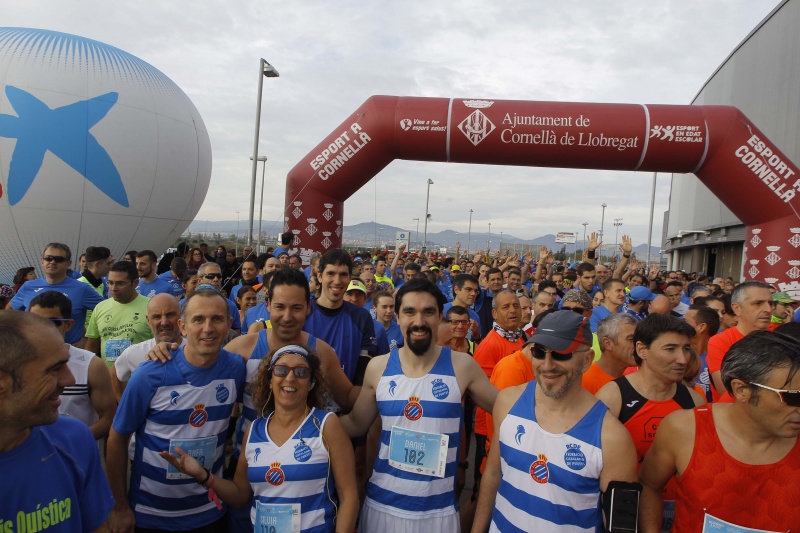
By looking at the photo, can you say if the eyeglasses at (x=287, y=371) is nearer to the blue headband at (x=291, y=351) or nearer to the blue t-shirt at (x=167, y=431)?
the blue headband at (x=291, y=351)

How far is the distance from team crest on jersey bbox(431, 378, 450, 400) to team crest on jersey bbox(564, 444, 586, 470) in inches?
25.6

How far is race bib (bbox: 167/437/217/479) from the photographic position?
92.4 inches

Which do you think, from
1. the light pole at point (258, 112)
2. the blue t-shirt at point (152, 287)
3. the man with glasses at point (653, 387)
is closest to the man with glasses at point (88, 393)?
the man with glasses at point (653, 387)

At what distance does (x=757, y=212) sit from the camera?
30.9ft

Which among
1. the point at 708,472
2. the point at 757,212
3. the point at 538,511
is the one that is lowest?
the point at 538,511

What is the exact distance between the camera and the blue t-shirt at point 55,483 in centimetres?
140

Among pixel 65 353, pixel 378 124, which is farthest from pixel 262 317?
pixel 378 124

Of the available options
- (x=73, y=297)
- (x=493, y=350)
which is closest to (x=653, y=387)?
(x=493, y=350)

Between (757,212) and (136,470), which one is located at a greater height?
(757,212)

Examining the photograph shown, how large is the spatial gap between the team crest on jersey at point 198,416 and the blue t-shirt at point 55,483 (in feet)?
2.30

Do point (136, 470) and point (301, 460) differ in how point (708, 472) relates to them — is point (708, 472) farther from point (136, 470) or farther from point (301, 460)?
point (136, 470)

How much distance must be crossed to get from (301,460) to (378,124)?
8340 mm

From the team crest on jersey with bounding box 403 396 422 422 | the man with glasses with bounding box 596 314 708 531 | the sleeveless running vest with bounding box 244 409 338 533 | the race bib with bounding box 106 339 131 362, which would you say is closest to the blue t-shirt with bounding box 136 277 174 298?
the race bib with bounding box 106 339 131 362

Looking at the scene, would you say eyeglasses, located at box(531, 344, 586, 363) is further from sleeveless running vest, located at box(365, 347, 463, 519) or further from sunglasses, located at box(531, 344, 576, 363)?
sleeveless running vest, located at box(365, 347, 463, 519)
